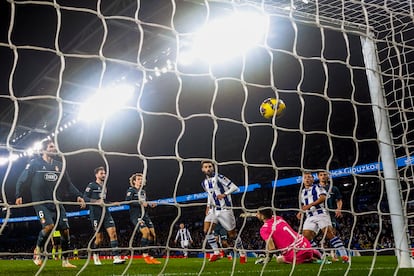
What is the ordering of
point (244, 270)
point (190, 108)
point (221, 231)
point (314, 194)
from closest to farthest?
1. point (244, 270)
2. point (314, 194)
3. point (221, 231)
4. point (190, 108)

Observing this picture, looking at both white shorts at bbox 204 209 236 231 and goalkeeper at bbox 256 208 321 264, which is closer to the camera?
goalkeeper at bbox 256 208 321 264

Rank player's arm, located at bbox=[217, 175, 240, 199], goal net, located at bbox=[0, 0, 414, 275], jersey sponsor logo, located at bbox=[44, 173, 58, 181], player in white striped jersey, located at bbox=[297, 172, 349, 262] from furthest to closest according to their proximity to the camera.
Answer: goal net, located at bbox=[0, 0, 414, 275] → player's arm, located at bbox=[217, 175, 240, 199] → player in white striped jersey, located at bbox=[297, 172, 349, 262] → jersey sponsor logo, located at bbox=[44, 173, 58, 181]

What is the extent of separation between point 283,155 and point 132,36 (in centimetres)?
624

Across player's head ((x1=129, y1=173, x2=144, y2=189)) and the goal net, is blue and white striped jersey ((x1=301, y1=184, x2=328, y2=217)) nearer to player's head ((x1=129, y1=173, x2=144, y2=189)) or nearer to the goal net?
the goal net

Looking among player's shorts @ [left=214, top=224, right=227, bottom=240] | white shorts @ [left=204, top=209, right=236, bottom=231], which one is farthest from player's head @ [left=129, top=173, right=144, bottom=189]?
player's shorts @ [left=214, top=224, right=227, bottom=240]

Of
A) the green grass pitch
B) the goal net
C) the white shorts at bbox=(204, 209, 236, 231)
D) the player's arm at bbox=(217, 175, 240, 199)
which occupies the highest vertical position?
the goal net

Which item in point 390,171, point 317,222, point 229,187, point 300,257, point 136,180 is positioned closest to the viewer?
point 390,171

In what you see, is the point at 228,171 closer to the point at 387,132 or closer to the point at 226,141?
the point at 226,141

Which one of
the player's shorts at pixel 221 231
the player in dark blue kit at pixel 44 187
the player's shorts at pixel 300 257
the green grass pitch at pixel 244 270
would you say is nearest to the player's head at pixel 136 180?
the player in dark blue kit at pixel 44 187

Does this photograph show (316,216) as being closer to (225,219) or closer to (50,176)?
(225,219)

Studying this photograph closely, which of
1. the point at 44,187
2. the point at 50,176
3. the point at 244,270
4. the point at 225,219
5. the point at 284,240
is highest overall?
the point at 50,176

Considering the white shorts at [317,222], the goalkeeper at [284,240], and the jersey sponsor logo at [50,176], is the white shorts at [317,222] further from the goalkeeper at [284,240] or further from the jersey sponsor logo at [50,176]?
the jersey sponsor logo at [50,176]

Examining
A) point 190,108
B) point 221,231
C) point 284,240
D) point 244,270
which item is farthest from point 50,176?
point 190,108

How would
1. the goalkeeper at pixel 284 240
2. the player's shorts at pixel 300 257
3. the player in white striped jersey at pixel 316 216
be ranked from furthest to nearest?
the player in white striped jersey at pixel 316 216
the player's shorts at pixel 300 257
the goalkeeper at pixel 284 240
